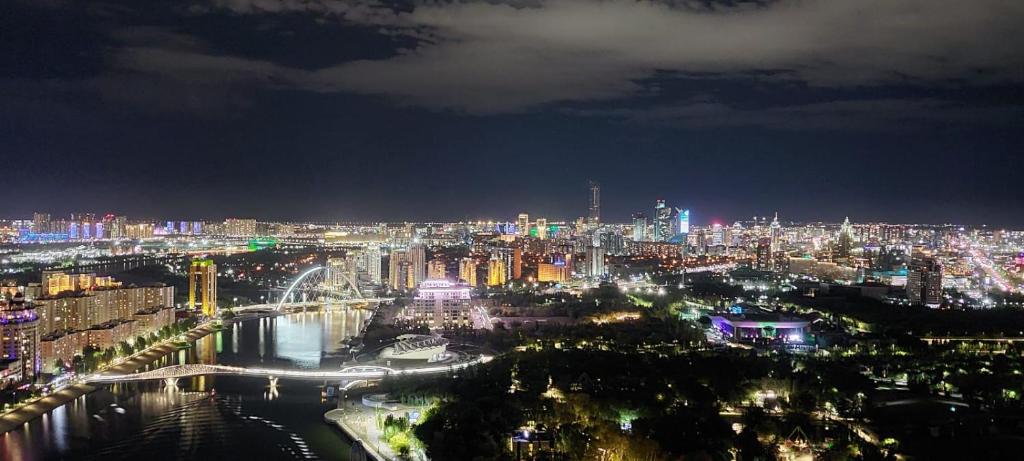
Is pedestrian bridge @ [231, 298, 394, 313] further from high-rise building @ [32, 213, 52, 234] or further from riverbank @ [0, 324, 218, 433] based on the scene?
high-rise building @ [32, 213, 52, 234]

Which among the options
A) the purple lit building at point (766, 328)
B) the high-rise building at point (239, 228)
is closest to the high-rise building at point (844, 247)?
the purple lit building at point (766, 328)

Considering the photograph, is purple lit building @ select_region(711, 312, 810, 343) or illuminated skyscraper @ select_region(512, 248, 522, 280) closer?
purple lit building @ select_region(711, 312, 810, 343)

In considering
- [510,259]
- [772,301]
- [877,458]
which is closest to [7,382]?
[877,458]

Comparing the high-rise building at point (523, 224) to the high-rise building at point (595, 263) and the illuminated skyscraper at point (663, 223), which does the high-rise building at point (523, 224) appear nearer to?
the illuminated skyscraper at point (663, 223)

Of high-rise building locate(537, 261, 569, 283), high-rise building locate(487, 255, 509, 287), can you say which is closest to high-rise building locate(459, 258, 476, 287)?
high-rise building locate(487, 255, 509, 287)

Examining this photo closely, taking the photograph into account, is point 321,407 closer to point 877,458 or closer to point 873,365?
point 877,458

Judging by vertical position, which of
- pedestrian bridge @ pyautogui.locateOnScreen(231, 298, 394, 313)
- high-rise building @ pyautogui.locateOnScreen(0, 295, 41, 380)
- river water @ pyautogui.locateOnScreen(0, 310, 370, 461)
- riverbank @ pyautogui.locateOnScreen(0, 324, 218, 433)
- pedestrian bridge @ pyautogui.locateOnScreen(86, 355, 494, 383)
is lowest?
river water @ pyautogui.locateOnScreen(0, 310, 370, 461)

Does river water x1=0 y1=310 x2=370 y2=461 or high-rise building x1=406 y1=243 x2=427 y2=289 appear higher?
high-rise building x1=406 y1=243 x2=427 y2=289
